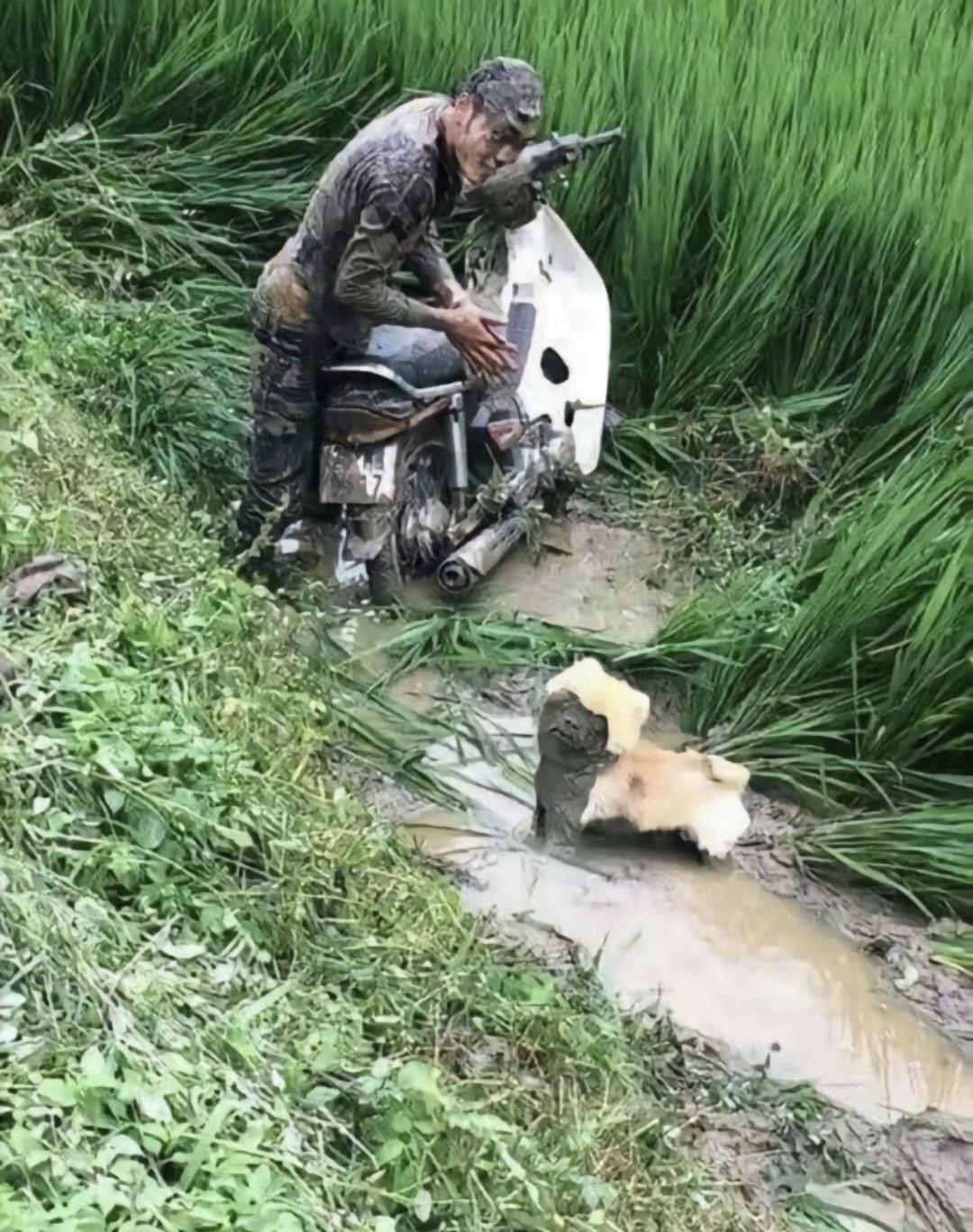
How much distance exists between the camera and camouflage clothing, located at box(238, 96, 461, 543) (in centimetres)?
297

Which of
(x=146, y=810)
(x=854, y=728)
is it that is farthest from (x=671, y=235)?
(x=146, y=810)

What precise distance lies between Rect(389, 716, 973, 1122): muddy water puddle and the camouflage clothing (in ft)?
2.87

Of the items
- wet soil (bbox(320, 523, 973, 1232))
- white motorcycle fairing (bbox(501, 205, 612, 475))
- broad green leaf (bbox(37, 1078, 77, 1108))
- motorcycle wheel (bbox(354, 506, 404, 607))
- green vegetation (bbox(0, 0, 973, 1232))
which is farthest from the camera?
white motorcycle fairing (bbox(501, 205, 612, 475))

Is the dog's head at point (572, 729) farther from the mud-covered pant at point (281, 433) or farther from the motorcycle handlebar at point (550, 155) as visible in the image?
the motorcycle handlebar at point (550, 155)

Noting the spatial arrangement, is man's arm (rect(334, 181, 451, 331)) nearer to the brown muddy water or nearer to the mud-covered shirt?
the mud-covered shirt

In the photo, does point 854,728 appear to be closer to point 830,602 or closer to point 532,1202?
point 830,602

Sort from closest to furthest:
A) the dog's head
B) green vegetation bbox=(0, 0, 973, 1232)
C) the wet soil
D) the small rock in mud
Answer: green vegetation bbox=(0, 0, 973, 1232) → the wet soil → the small rock in mud → the dog's head

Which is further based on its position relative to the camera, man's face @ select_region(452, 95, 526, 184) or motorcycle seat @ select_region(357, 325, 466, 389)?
motorcycle seat @ select_region(357, 325, 466, 389)

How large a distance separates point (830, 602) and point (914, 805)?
0.42 m

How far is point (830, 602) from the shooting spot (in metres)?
2.89

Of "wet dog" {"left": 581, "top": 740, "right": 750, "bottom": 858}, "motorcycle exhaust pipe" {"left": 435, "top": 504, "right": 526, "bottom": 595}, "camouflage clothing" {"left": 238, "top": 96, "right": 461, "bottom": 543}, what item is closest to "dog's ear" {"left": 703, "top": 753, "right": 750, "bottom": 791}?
"wet dog" {"left": 581, "top": 740, "right": 750, "bottom": 858}

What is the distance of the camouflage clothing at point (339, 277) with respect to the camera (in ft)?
9.75

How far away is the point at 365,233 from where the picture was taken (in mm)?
2992

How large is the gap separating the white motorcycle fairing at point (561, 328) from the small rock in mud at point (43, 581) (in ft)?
4.95
